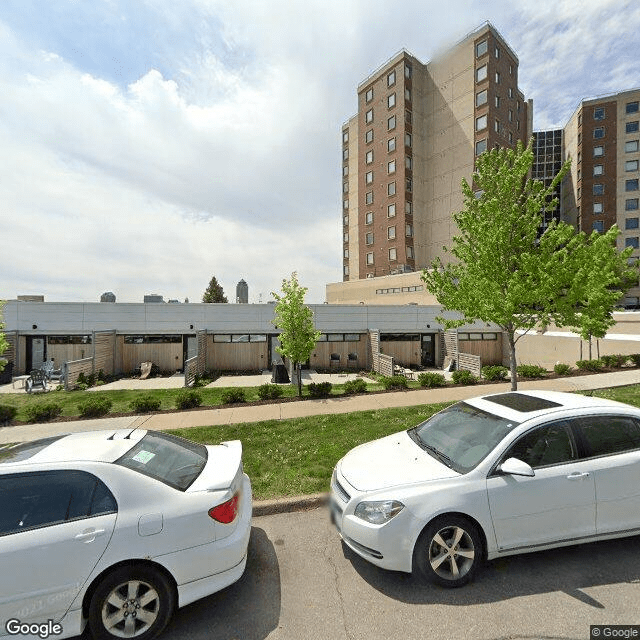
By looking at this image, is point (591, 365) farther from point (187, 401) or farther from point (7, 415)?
point (7, 415)

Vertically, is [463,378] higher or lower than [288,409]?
higher

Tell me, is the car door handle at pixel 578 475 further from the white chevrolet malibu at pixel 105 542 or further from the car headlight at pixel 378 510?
the white chevrolet malibu at pixel 105 542

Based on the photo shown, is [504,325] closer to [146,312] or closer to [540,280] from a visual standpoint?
[540,280]

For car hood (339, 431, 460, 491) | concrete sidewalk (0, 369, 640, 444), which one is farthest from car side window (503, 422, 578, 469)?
concrete sidewalk (0, 369, 640, 444)

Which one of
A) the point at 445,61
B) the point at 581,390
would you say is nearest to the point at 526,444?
the point at 581,390

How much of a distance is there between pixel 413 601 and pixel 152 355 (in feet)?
71.0

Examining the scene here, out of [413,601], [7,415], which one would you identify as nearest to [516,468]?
[413,601]

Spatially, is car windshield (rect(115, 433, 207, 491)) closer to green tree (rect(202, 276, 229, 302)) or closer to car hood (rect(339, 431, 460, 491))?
car hood (rect(339, 431, 460, 491))

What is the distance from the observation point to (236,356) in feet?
73.0

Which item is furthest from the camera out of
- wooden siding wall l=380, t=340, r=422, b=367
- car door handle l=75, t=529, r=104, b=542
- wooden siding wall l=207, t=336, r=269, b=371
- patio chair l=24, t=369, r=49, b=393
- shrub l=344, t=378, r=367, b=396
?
wooden siding wall l=380, t=340, r=422, b=367

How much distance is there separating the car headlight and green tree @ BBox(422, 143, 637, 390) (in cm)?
704

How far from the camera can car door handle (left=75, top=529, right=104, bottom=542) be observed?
275 centimetres

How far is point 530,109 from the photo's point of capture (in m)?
46.5

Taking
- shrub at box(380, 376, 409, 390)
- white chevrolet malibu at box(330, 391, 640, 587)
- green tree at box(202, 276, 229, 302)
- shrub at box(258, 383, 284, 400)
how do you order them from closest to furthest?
white chevrolet malibu at box(330, 391, 640, 587)
shrub at box(258, 383, 284, 400)
shrub at box(380, 376, 409, 390)
green tree at box(202, 276, 229, 302)
